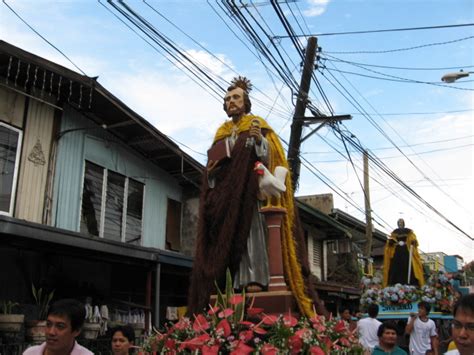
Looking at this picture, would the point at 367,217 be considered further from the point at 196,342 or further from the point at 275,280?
the point at 196,342

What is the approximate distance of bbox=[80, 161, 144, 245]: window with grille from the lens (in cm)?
1055

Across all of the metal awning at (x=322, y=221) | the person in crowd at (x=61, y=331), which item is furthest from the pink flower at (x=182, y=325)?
the metal awning at (x=322, y=221)

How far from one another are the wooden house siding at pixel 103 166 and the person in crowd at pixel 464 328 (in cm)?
838

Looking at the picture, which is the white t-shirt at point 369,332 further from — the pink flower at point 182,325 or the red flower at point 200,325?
the red flower at point 200,325

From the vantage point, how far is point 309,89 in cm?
1184

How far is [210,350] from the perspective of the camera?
3.23 metres

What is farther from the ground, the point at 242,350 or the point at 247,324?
the point at 247,324

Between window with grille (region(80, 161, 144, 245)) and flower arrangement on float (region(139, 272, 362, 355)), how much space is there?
23.0 feet

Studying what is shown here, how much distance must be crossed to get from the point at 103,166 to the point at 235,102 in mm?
6617

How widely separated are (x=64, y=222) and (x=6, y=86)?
2.69 metres

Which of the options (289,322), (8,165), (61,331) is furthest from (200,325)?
(8,165)

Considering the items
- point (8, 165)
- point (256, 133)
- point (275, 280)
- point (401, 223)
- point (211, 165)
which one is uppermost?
point (8, 165)

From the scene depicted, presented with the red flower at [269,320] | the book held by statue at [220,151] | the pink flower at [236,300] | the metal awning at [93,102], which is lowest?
the red flower at [269,320]

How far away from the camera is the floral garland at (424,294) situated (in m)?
9.25
